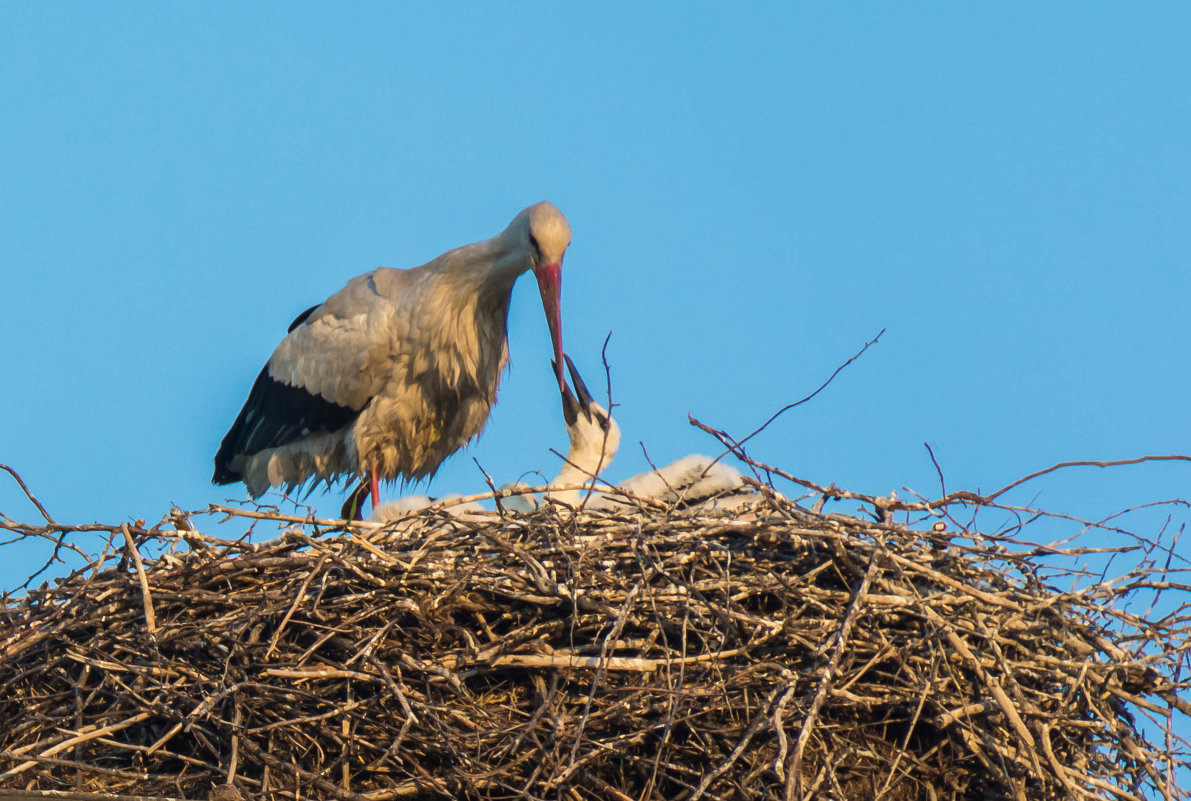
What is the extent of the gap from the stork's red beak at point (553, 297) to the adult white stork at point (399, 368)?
0.18 feet

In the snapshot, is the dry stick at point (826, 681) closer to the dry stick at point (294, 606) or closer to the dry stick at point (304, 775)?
the dry stick at point (304, 775)

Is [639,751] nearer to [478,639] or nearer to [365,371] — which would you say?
[478,639]

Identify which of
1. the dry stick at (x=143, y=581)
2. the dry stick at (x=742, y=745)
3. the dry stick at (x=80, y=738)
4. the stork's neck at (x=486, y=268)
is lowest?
the dry stick at (x=80, y=738)

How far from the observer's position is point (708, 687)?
2967 millimetres

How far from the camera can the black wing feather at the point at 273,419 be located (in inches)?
212

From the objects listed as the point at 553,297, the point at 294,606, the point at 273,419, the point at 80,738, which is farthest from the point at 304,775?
the point at 273,419

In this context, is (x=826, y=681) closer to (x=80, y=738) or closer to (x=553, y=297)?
(x=80, y=738)

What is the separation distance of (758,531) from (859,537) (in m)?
A: 0.23

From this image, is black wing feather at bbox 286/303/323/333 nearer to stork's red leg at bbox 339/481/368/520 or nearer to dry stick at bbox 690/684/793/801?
stork's red leg at bbox 339/481/368/520

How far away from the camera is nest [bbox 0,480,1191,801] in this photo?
2988 mm

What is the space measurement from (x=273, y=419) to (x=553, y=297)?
1315 mm

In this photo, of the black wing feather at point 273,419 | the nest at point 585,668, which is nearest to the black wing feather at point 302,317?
the black wing feather at point 273,419

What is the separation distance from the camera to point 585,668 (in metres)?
3.06

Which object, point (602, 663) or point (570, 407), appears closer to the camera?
point (602, 663)
